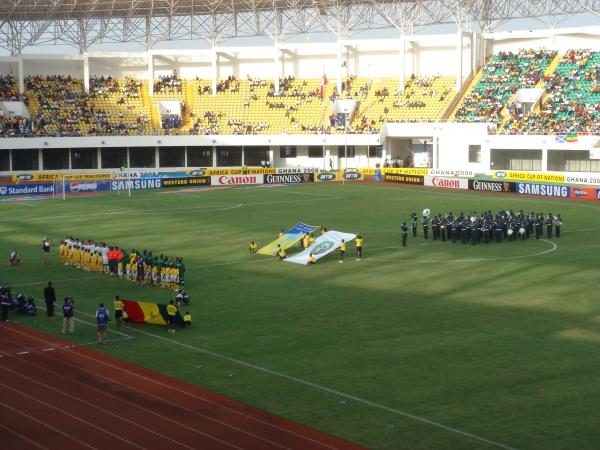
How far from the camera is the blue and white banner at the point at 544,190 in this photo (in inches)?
2280

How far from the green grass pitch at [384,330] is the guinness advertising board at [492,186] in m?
17.1

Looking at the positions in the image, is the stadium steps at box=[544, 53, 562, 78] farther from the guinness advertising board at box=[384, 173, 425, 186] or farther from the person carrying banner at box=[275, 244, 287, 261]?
the person carrying banner at box=[275, 244, 287, 261]

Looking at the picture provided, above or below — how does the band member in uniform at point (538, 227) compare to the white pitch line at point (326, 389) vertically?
above

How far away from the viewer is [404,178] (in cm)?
7094

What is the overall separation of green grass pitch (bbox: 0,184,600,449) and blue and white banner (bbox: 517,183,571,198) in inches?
521

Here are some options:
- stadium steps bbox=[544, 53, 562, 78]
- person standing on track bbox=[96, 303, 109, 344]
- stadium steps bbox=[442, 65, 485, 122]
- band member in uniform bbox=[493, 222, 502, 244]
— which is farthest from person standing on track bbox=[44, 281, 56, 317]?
stadium steps bbox=[544, 53, 562, 78]

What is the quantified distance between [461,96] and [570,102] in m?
10.6

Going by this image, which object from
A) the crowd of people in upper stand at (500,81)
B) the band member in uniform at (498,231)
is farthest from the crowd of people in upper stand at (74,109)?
the band member in uniform at (498,231)

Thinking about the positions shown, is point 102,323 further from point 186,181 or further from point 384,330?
point 186,181

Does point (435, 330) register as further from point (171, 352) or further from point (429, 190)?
point (429, 190)

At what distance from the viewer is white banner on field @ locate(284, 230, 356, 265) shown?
34.1 metres

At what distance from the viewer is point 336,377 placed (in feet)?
63.0

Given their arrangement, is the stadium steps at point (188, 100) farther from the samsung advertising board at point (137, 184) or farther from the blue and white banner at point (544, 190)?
the blue and white banner at point (544, 190)

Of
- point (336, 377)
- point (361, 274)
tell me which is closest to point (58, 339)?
point (336, 377)
